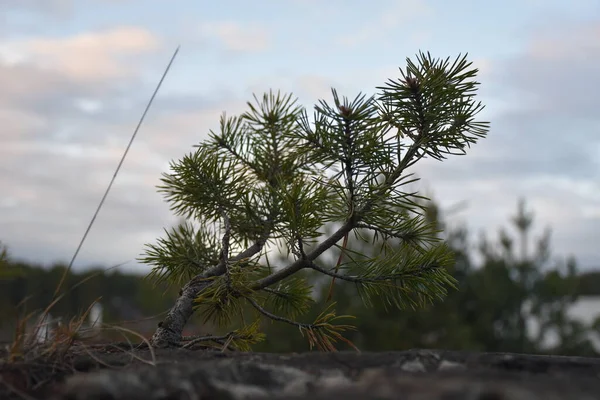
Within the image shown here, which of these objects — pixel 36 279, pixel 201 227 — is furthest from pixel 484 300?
pixel 201 227

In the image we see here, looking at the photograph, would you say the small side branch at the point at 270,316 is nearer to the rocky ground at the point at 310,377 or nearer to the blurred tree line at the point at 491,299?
the rocky ground at the point at 310,377

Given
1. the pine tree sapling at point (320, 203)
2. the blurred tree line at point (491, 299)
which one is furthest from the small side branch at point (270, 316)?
the blurred tree line at point (491, 299)

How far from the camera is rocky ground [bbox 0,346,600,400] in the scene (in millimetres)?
1068

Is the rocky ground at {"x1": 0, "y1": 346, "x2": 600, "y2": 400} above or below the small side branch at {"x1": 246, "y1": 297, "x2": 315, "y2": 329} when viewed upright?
below

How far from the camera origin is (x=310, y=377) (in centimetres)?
129

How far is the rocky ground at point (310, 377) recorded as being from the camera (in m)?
1.07

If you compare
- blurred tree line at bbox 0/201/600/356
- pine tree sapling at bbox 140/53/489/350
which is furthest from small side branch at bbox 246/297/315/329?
blurred tree line at bbox 0/201/600/356

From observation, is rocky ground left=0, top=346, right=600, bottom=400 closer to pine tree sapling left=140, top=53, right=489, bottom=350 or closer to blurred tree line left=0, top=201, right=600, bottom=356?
pine tree sapling left=140, top=53, right=489, bottom=350

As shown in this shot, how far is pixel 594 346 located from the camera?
19.7 metres

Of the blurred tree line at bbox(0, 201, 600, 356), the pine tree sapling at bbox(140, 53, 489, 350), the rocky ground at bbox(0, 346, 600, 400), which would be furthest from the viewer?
the blurred tree line at bbox(0, 201, 600, 356)

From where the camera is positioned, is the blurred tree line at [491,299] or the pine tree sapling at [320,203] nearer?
the pine tree sapling at [320,203]

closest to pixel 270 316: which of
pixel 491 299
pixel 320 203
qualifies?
pixel 320 203

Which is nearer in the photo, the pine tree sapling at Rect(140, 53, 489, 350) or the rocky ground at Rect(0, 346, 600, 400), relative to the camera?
the rocky ground at Rect(0, 346, 600, 400)

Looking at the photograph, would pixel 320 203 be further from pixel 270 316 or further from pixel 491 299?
pixel 491 299
